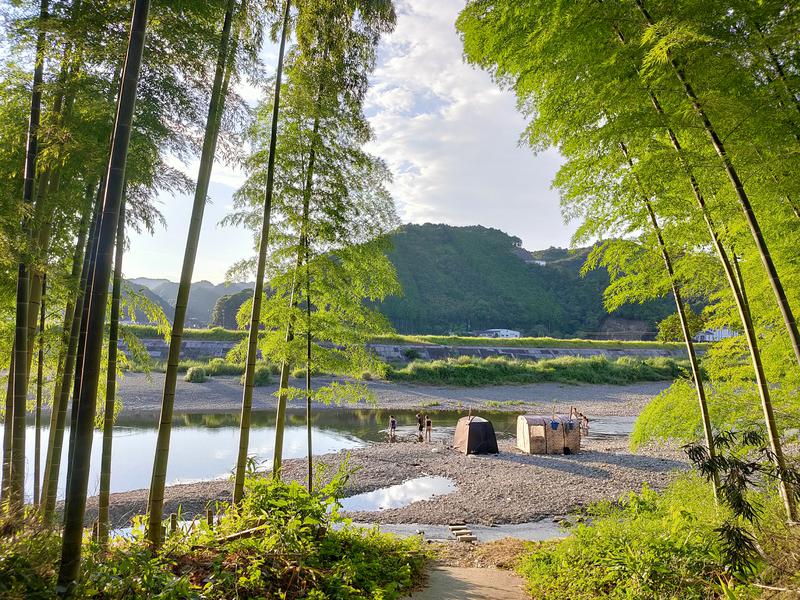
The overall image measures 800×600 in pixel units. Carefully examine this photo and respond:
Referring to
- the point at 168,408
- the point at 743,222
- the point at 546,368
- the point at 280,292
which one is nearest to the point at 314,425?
the point at 280,292

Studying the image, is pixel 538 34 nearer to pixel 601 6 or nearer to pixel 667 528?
pixel 601 6

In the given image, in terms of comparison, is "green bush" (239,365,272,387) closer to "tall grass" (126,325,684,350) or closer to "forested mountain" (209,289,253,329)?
"tall grass" (126,325,684,350)

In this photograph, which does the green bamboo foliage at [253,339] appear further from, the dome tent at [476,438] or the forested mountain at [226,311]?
the forested mountain at [226,311]

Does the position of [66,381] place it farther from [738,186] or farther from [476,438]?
[476,438]

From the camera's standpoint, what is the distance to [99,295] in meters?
2.73

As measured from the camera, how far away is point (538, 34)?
4.01 m

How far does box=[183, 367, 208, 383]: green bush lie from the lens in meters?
27.0

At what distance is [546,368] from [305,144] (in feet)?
102

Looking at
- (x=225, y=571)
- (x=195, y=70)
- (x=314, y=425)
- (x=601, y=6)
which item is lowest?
(x=314, y=425)

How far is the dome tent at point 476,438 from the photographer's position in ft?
46.3

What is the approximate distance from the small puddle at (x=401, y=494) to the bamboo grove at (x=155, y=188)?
454cm

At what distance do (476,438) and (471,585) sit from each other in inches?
397

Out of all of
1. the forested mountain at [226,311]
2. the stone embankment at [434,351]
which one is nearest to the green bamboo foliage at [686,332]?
the stone embankment at [434,351]

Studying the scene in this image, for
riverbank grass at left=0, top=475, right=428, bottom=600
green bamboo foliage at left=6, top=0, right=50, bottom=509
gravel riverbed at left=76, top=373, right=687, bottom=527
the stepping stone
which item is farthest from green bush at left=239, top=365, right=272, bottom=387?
riverbank grass at left=0, top=475, right=428, bottom=600
